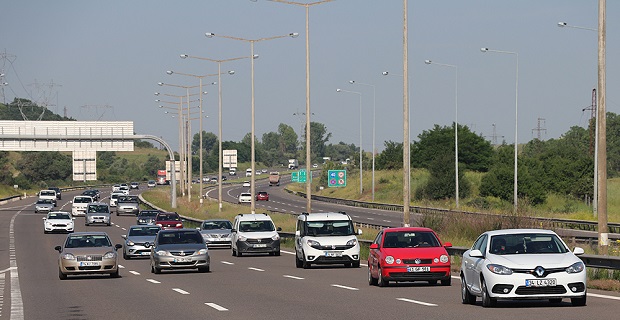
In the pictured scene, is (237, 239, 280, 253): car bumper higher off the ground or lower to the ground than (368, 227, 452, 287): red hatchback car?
lower

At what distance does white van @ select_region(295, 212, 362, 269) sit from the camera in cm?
3619

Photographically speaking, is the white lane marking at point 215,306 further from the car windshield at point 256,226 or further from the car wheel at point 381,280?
the car windshield at point 256,226

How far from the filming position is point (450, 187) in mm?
103438

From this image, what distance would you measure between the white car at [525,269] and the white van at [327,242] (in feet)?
47.7

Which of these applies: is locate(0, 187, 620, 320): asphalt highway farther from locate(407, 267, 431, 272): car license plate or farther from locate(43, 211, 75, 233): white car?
locate(43, 211, 75, 233): white car

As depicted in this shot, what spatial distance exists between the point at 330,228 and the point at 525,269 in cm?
1757

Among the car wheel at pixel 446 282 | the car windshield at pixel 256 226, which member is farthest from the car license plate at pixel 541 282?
the car windshield at pixel 256 226

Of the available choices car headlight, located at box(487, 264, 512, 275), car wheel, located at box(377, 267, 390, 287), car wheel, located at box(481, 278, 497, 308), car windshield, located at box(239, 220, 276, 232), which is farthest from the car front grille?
car headlight, located at box(487, 264, 512, 275)

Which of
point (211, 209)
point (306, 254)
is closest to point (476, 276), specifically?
point (306, 254)

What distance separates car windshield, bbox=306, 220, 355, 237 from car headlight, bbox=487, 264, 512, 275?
1680 cm

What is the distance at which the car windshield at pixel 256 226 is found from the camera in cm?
4628

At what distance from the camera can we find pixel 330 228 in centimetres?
3719

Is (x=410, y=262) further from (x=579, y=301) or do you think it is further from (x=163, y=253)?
(x=163, y=253)

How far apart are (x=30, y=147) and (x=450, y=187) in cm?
3610
